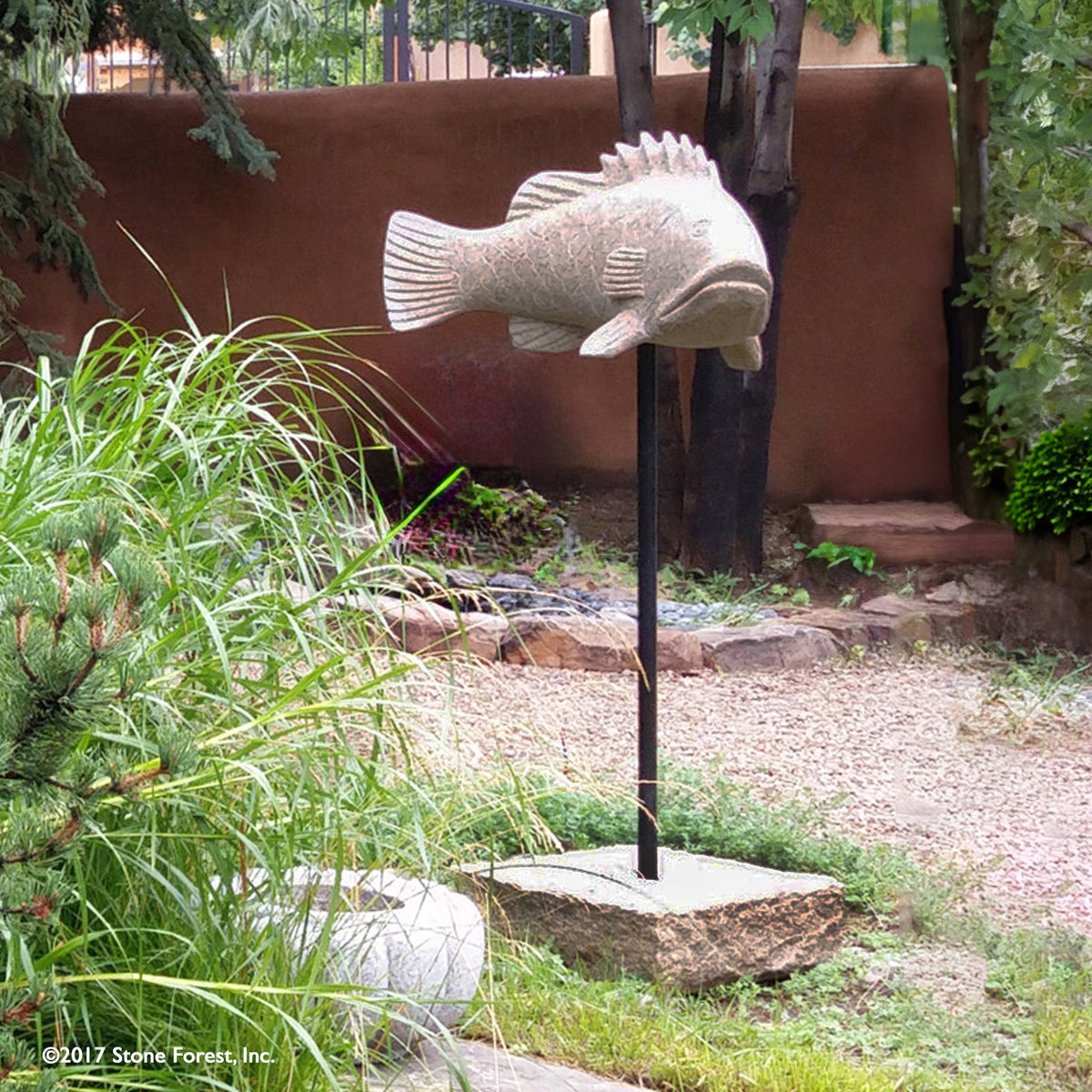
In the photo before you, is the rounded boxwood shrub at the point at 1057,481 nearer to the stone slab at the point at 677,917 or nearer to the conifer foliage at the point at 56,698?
the stone slab at the point at 677,917

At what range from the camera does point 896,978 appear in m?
3.08

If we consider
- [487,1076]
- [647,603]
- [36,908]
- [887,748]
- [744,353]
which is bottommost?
[887,748]

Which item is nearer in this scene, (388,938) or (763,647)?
(388,938)

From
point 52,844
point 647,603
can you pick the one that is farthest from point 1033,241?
point 52,844

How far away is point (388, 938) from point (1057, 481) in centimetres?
499

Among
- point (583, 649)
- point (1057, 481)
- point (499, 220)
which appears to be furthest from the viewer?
point (499, 220)

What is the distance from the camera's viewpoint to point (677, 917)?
3.01 metres

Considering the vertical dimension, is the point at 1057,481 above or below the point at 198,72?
below

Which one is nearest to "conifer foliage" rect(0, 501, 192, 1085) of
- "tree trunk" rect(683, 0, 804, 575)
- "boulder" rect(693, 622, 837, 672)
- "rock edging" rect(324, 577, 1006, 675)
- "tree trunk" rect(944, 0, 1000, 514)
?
"rock edging" rect(324, 577, 1006, 675)

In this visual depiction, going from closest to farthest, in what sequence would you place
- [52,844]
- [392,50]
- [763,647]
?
[52,844]
[763,647]
[392,50]

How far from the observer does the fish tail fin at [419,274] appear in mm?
3477

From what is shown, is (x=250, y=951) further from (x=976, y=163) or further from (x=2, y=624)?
(x=976, y=163)

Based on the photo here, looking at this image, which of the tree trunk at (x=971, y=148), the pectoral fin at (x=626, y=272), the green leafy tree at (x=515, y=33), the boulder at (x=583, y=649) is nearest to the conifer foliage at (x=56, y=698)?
the pectoral fin at (x=626, y=272)

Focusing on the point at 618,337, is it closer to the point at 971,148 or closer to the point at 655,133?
the point at 655,133
